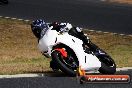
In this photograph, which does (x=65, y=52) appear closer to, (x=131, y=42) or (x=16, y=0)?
(x=131, y=42)

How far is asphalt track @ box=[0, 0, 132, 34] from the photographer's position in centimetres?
2501

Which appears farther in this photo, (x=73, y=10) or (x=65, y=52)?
(x=73, y=10)

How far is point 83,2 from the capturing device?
35.1m

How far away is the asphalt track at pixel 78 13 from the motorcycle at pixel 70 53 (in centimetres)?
1297

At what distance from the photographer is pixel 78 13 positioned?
28.6 m

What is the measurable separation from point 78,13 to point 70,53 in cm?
1868

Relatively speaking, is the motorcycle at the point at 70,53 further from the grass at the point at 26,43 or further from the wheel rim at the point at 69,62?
the grass at the point at 26,43

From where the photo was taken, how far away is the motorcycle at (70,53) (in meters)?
9.79

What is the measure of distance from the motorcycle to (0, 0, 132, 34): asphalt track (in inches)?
511

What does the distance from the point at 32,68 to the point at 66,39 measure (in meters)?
1.68

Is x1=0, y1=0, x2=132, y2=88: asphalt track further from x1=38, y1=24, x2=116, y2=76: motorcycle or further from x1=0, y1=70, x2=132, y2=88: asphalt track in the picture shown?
x1=0, y1=70, x2=132, y2=88: asphalt track

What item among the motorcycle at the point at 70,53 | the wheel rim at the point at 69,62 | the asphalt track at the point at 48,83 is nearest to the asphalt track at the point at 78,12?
the motorcycle at the point at 70,53

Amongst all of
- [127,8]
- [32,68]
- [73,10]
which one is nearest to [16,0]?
[73,10]

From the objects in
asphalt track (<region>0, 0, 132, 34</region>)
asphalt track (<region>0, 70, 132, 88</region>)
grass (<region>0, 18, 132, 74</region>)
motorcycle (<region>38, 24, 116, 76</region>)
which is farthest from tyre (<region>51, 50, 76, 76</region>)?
asphalt track (<region>0, 0, 132, 34</region>)
